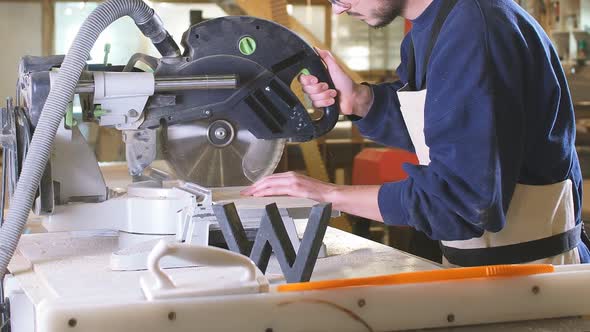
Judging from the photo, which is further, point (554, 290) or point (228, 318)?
point (554, 290)

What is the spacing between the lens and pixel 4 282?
5.76ft

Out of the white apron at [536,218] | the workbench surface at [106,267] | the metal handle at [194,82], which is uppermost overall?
the metal handle at [194,82]

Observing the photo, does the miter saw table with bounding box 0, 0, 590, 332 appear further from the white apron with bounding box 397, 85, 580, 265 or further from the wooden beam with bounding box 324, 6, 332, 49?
the wooden beam with bounding box 324, 6, 332, 49

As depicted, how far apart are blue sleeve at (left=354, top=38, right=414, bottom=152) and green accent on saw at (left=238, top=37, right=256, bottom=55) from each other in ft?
1.27

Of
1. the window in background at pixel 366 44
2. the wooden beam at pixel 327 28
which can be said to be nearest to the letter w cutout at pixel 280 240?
the wooden beam at pixel 327 28

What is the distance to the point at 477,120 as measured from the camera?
4.94 ft

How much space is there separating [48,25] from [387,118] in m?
6.04

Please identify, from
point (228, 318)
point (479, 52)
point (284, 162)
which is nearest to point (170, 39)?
point (479, 52)

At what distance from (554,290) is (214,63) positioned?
2.71ft

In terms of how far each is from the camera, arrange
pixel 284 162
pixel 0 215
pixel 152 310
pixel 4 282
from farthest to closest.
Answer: pixel 284 162, pixel 0 215, pixel 4 282, pixel 152 310

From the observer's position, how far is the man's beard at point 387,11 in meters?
1.75

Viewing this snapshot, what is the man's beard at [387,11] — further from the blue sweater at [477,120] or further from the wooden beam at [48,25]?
the wooden beam at [48,25]

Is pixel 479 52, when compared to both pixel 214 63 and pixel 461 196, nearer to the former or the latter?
pixel 461 196

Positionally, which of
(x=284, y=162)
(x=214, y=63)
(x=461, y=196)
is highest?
(x=214, y=63)
